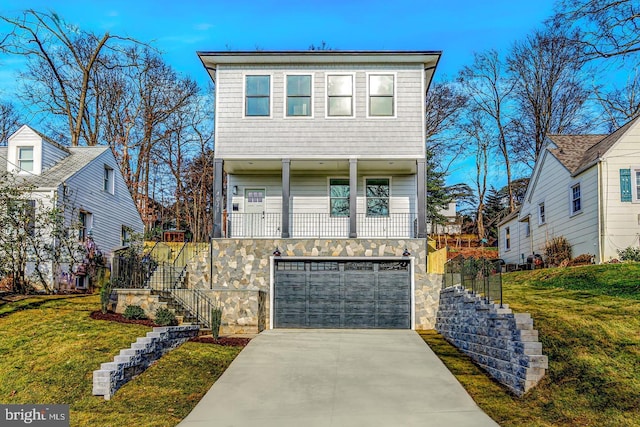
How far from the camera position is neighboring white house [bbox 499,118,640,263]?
17.4 m

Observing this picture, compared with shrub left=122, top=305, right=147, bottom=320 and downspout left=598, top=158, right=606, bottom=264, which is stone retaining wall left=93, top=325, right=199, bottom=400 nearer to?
shrub left=122, top=305, right=147, bottom=320

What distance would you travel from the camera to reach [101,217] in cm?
2312

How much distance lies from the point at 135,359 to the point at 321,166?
33.7 feet

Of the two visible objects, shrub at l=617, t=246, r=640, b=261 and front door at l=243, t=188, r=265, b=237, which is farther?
front door at l=243, t=188, r=265, b=237

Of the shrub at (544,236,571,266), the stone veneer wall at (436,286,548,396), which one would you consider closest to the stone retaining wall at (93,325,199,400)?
the stone veneer wall at (436,286,548,396)

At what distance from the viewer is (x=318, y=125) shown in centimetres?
1850

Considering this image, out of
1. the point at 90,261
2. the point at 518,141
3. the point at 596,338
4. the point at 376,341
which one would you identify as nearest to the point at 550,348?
the point at 596,338

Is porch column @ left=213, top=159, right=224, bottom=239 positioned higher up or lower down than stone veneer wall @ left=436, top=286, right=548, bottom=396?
higher up

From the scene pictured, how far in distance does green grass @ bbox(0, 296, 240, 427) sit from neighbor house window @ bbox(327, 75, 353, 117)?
862 cm

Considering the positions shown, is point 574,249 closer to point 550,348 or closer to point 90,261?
point 550,348

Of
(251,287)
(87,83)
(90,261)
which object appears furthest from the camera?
(87,83)

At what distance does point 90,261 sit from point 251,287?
704cm

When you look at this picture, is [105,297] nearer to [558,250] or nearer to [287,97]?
[287,97]

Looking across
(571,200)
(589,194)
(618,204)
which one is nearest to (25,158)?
(571,200)
